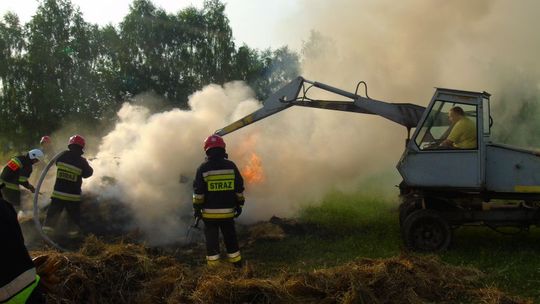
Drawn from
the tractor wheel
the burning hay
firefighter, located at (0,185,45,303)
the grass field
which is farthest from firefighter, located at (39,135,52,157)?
firefighter, located at (0,185,45,303)

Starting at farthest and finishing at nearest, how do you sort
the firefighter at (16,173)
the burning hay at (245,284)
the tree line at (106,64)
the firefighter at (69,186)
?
the tree line at (106,64), the firefighter at (16,173), the firefighter at (69,186), the burning hay at (245,284)

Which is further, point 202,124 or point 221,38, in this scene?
point 221,38

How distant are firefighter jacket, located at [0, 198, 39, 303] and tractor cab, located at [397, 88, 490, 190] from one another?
624 centimetres

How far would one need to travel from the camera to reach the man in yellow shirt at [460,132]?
7391 mm

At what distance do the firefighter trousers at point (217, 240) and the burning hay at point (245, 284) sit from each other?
624 millimetres

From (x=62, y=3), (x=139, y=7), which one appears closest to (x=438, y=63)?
(x=139, y=7)

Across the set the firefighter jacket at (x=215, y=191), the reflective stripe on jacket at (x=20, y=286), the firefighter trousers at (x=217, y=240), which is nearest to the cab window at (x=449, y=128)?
the firefighter jacket at (x=215, y=191)

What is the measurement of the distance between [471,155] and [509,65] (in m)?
8.02

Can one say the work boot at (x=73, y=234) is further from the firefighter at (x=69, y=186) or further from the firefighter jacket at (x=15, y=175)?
the firefighter jacket at (x=15, y=175)

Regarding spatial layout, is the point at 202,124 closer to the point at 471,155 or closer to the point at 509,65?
the point at 471,155

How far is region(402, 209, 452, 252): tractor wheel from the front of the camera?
25.2 feet

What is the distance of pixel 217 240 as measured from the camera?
6.52m

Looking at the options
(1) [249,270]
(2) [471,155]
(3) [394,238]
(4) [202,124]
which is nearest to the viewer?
(1) [249,270]

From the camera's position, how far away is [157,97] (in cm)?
2972
